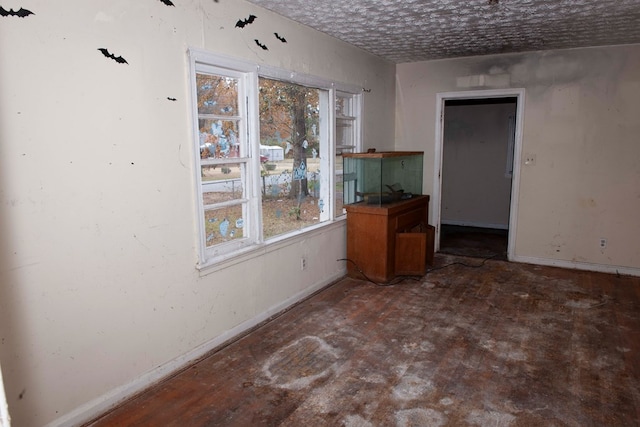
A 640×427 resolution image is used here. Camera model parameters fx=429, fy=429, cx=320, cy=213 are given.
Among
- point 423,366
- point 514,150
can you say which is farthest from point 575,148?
point 423,366

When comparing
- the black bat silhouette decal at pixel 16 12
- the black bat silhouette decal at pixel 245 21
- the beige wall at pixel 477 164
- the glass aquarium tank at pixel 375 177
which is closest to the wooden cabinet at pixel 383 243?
the glass aquarium tank at pixel 375 177

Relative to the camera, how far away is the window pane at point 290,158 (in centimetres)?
355

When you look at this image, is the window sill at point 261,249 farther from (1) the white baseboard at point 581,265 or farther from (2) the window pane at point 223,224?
(1) the white baseboard at point 581,265

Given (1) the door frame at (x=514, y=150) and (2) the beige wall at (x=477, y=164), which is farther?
(2) the beige wall at (x=477, y=164)

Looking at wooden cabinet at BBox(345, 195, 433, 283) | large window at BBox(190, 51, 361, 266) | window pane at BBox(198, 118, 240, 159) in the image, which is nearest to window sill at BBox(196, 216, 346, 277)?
large window at BBox(190, 51, 361, 266)

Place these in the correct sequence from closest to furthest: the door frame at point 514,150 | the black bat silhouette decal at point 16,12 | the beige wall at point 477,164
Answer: the black bat silhouette decal at point 16,12
the door frame at point 514,150
the beige wall at point 477,164

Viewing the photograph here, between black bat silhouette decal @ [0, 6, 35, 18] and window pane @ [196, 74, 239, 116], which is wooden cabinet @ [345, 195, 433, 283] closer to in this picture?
window pane @ [196, 74, 239, 116]

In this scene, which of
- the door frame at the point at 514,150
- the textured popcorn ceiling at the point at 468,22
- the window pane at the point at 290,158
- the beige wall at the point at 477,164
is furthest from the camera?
the beige wall at the point at 477,164

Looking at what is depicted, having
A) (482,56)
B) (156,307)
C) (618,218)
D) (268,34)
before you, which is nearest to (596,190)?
(618,218)

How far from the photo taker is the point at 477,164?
7156 mm

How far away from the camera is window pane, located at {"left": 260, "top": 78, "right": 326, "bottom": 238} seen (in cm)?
355

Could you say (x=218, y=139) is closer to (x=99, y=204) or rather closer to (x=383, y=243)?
(x=99, y=204)

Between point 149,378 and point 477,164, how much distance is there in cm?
613

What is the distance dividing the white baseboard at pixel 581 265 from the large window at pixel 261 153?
2.41 m
